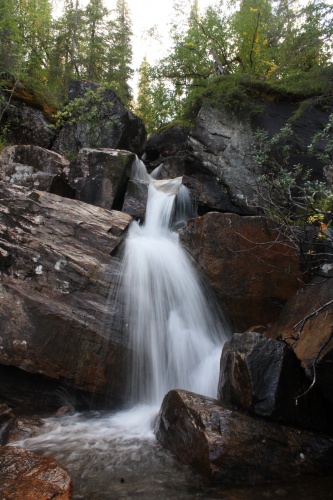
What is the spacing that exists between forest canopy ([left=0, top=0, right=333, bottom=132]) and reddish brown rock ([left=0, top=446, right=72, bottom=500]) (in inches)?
389

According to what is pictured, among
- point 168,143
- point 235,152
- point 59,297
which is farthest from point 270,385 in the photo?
point 168,143

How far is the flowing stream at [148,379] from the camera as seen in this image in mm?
3330

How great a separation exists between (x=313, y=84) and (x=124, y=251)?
8.22 metres

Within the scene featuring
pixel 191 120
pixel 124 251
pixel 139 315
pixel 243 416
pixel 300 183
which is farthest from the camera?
pixel 191 120

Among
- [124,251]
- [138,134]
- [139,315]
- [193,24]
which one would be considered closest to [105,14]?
[193,24]

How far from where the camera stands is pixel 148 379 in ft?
17.6

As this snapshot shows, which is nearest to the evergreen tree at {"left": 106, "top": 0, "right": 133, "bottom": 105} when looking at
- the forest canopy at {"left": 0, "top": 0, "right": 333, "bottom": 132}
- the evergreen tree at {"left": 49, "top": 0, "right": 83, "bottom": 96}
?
the forest canopy at {"left": 0, "top": 0, "right": 333, "bottom": 132}

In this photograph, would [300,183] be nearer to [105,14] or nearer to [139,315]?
[139,315]

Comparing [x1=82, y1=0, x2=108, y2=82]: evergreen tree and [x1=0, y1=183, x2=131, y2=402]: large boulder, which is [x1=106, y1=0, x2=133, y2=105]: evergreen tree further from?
[x1=0, y1=183, x2=131, y2=402]: large boulder

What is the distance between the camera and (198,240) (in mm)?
6836

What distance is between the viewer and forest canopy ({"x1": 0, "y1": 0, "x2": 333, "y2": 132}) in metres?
10.0

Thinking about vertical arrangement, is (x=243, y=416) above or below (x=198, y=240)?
below

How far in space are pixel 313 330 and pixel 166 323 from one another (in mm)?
2553

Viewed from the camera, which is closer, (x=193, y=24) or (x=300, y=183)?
(x=300, y=183)
